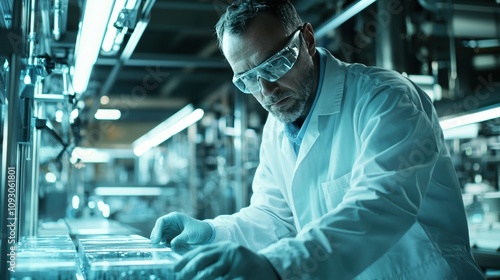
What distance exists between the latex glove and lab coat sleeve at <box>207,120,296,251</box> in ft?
2.51

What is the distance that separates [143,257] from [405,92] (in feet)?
2.68

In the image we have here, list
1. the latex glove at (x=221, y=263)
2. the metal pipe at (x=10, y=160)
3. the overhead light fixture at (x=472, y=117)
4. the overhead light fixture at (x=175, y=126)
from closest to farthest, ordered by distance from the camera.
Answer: the latex glove at (x=221, y=263)
the metal pipe at (x=10, y=160)
the overhead light fixture at (x=472, y=117)
the overhead light fixture at (x=175, y=126)

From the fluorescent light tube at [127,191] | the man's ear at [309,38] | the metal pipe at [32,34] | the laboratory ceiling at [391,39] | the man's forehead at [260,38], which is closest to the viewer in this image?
the man's forehead at [260,38]

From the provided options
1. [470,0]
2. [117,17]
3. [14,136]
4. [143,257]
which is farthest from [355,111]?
[470,0]

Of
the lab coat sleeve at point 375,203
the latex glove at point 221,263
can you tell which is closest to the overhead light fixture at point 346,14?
the lab coat sleeve at point 375,203

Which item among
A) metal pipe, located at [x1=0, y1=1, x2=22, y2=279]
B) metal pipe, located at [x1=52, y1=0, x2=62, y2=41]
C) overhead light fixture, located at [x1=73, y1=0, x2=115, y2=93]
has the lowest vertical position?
metal pipe, located at [x1=0, y1=1, x2=22, y2=279]

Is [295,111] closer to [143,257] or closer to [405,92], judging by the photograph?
[405,92]

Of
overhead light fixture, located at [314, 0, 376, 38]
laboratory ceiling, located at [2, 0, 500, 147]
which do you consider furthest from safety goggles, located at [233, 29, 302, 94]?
overhead light fixture, located at [314, 0, 376, 38]

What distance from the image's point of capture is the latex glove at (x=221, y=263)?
3.37 ft

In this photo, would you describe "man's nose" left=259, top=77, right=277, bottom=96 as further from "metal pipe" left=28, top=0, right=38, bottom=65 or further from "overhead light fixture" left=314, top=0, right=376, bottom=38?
"overhead light fixture" left=314, top=0, right=376, bottom=38

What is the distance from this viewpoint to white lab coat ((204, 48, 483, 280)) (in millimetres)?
1209

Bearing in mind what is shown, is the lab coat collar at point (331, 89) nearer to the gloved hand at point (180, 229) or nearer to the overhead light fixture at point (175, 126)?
the gloved hand at point (180, 229)

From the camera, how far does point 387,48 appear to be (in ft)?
13.7

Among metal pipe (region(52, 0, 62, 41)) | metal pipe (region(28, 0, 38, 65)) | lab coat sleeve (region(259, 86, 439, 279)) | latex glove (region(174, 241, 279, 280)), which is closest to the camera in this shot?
latex glove (region(174, 241, 279, 280))
